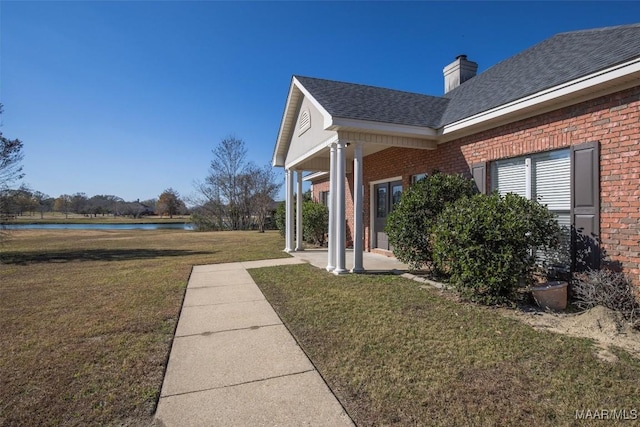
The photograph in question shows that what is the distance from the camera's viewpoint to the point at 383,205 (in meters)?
10.3

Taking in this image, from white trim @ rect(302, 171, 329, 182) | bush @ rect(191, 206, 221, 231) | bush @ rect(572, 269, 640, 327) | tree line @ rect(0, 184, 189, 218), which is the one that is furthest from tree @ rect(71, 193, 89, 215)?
bush @ rect(572, 269, 640, 327)

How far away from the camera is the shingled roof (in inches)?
197

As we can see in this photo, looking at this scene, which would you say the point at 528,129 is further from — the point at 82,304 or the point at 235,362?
the point at 82,304

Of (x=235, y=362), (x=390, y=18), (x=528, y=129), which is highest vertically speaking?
(x=390, y=18)

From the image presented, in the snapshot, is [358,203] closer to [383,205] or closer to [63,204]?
[383,205]

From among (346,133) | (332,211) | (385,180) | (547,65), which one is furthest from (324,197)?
(547,65)

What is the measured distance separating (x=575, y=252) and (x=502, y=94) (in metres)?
3.22

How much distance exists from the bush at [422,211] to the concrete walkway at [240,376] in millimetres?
3180

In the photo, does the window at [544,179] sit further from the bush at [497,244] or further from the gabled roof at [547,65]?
the gabled roof at [547,65]

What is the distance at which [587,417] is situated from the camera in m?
2.23

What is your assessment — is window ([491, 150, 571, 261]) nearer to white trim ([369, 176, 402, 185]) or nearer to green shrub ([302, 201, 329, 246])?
white trim ([369, 176, 402, 185])

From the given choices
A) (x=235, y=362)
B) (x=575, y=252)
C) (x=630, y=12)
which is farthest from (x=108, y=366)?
(x=630, y=12)

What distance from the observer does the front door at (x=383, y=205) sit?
382 inches

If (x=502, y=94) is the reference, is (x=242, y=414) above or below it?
below
